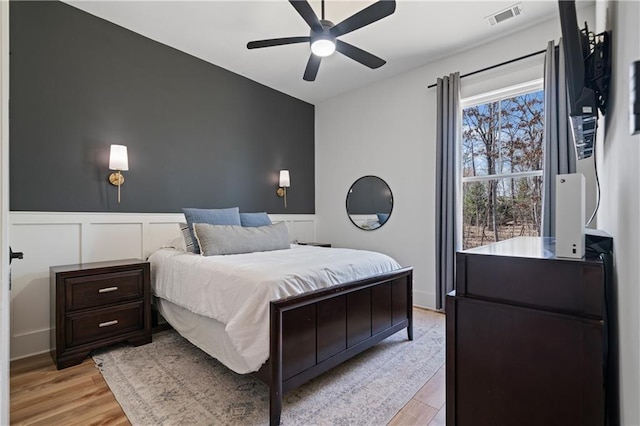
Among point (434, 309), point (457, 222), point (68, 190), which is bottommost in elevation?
point (434, 309)

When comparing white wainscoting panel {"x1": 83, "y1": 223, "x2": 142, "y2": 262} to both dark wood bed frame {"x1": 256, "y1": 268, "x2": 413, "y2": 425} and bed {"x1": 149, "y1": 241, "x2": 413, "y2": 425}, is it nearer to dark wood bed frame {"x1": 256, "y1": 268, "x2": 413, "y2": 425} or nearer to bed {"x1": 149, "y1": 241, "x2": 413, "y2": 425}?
bed {"x1": 149, "y1": 241, "x2": 413, "y2": 425}

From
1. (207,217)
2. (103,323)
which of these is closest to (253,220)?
(207,217)

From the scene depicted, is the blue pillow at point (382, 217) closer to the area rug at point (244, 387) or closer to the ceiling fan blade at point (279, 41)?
the area rug at point (244, 387)

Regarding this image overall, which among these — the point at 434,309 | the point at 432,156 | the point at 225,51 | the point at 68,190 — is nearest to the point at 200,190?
the point at 68,190

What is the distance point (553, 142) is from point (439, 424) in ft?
8.42

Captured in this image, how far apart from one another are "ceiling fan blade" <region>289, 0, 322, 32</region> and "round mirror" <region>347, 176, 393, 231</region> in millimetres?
2335

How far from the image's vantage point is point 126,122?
3.12 metres

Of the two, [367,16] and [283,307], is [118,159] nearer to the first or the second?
[283,307]

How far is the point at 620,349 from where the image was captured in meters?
0.94

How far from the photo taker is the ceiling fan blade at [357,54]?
8.51 ft

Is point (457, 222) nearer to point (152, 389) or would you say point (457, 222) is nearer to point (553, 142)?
point (553, 142)

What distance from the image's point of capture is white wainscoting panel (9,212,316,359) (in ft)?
8.20

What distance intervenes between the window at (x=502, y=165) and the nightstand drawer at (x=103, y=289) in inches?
132

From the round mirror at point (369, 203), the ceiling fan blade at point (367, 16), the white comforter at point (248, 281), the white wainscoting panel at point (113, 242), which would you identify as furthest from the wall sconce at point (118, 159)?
the round mirror at point (369, 203)
